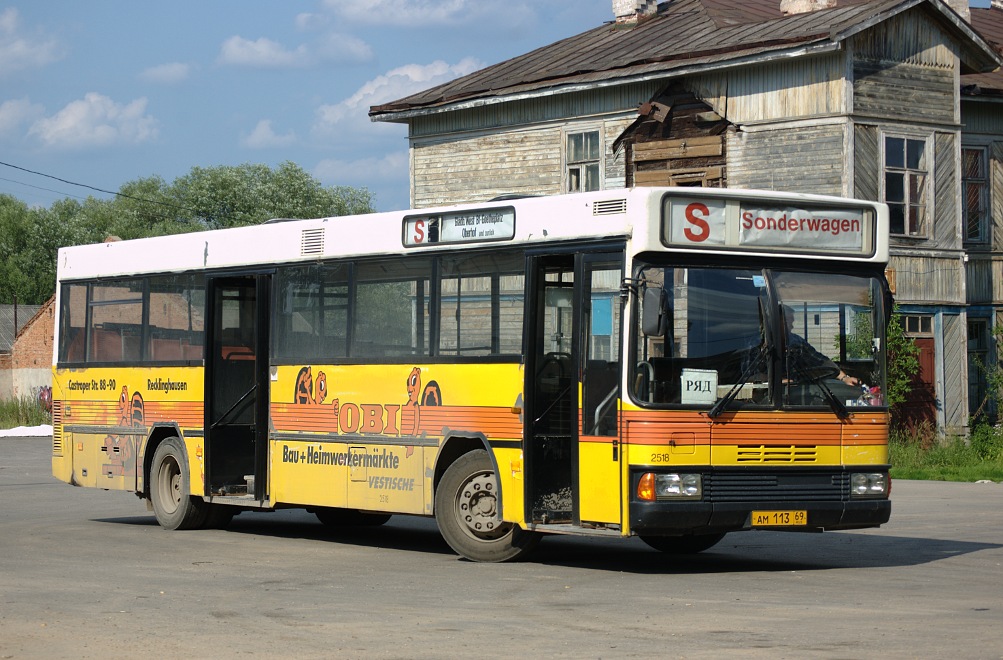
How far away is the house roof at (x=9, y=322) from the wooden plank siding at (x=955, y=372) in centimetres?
5997

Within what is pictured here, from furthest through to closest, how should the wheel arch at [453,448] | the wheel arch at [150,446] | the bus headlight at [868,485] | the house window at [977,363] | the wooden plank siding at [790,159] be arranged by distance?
the house window at [977,363], the wooden plank siding at [790,159], the wheel arch at [150,446], the wheel arch at [453,448], the bus headlight at [868,485]

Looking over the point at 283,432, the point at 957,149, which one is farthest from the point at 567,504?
the point at 957,149

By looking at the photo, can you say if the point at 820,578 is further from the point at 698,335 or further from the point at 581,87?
the point at 581,87

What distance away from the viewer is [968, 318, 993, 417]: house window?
35281 millimetres

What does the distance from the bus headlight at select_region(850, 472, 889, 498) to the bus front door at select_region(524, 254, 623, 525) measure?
2039 millimetres

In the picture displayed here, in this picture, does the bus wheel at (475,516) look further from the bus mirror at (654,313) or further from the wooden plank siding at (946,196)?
the wooden plank siding at (946,196)

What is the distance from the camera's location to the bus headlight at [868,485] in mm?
13305

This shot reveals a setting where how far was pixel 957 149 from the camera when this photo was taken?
3334 centimetres

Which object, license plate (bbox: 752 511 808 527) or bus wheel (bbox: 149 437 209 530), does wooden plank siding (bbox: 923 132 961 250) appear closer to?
bus wheel (bbox: 149 437 209 530)

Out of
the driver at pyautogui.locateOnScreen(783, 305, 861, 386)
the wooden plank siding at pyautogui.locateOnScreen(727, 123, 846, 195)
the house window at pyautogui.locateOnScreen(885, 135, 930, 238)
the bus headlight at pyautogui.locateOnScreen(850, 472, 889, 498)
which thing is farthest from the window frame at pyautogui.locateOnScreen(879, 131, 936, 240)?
the driver at pyautogui.locateOnScreen(783, 305, 861, 386)

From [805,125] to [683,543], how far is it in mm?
18108

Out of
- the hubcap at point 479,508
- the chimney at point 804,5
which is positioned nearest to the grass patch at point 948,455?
the chimney at point 804,5

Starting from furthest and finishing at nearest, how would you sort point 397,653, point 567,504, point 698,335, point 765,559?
point 765,559 < point 567,504 < point 698,335 < point 397,653

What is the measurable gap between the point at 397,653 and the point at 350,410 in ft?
22.8
